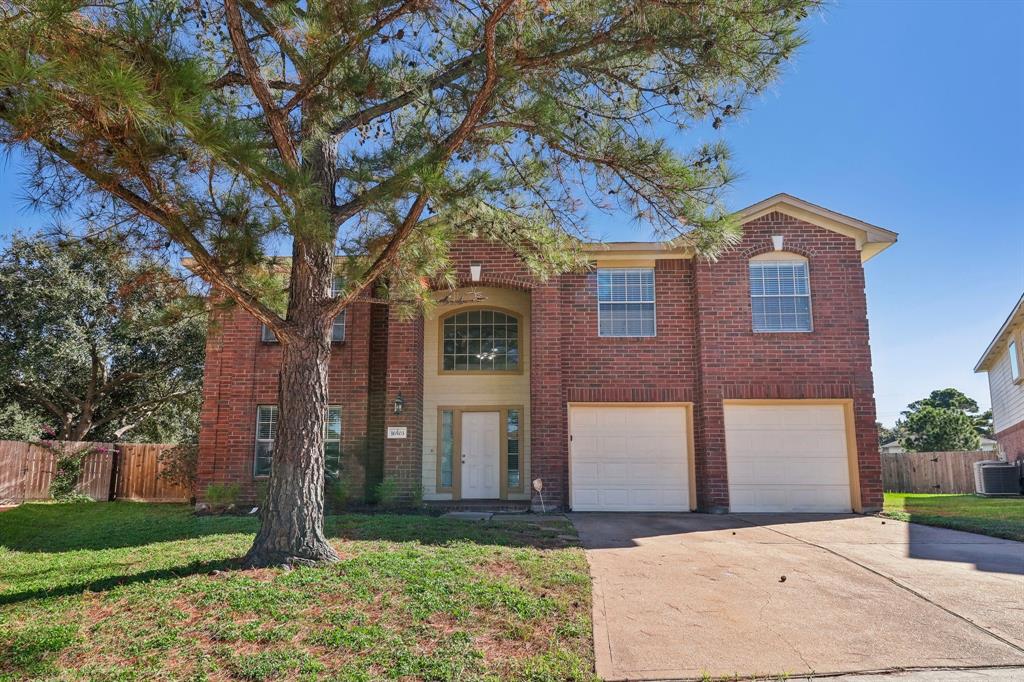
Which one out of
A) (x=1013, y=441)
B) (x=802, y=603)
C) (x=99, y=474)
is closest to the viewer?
(x=802, y=603)

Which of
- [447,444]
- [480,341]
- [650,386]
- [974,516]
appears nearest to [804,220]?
[650,386]

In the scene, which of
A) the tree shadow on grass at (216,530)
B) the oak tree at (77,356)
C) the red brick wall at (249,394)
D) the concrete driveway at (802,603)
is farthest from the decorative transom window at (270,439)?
the concrete driveway at (802,603)

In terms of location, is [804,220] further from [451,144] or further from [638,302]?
[451,144]

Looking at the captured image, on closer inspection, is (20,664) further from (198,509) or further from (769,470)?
(769,470)

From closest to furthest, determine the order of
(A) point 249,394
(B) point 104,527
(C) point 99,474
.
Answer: (B) point 104,527 < (A) point 249,394 < (C) point 99,474

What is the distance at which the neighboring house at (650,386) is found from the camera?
40.0ft

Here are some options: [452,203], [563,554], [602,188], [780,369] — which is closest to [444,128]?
[452,203]

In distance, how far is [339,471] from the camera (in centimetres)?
1253

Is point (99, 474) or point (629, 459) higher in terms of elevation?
point (629, 459)

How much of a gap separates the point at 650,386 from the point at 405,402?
465 centimetres

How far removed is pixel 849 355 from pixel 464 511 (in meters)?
7.62

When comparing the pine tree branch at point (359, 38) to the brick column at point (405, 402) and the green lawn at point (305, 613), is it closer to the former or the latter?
the green lawn at point (305, 613)

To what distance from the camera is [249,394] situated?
12.9 m

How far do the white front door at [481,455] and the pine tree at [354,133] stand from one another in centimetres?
634
